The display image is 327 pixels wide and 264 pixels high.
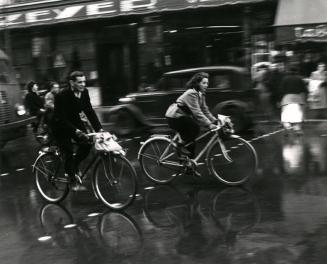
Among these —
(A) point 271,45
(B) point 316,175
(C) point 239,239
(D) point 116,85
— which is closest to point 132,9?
(D) point 116,85

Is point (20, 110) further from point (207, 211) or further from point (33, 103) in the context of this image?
point (207, 211)

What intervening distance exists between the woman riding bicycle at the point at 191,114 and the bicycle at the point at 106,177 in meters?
1.58

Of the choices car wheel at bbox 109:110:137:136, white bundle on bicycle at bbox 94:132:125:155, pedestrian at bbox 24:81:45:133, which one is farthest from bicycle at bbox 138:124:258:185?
pedestrian at bbox 24:81:45:133

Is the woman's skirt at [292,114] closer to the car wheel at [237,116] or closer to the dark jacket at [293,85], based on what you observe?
the dark jacket at [293,85]

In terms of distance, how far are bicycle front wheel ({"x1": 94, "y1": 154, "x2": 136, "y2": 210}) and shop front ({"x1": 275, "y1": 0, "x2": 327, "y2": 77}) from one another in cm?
1078

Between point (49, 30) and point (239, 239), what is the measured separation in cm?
1765

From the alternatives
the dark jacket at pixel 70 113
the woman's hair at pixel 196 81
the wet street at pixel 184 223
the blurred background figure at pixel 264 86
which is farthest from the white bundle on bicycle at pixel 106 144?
the blurred background figure at pixel 264 86

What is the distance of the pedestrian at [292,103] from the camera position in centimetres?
1388

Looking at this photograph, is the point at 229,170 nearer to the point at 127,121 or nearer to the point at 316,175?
the point at 316,175

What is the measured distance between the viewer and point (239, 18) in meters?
17.4

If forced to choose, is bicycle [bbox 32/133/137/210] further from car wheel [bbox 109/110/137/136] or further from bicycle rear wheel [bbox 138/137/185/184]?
car wheel [bbox 109/110/137/136]

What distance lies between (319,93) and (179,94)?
4201mm

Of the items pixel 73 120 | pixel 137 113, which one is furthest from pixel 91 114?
pixel 137 113

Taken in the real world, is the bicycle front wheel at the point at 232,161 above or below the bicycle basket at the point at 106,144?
below
